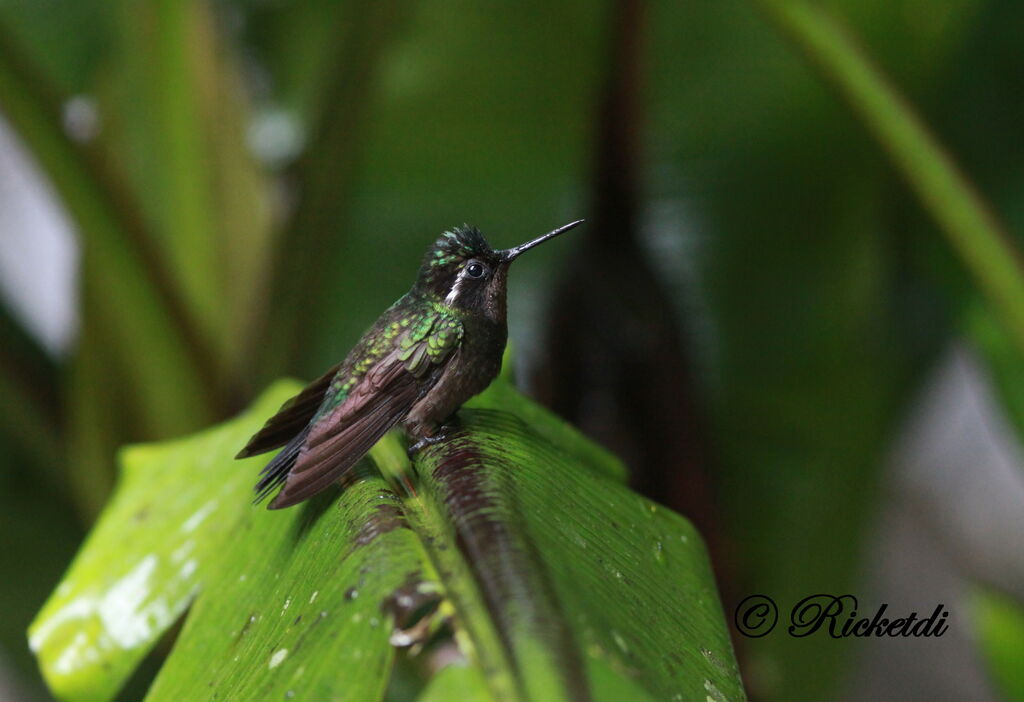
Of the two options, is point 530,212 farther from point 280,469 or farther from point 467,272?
point 280,469

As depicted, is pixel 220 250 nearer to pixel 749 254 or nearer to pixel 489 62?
pixel 489 62

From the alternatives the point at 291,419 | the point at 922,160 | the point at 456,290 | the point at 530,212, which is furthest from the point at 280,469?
the point at 530,212

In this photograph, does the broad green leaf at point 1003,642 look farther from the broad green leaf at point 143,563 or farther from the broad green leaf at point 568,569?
the broad green leaf at point 143,563

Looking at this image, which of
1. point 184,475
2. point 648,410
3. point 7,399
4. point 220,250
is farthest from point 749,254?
point 7,399

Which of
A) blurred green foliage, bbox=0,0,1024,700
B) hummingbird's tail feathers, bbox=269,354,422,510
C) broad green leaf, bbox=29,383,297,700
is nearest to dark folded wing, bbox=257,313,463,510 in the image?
hummingbird's tail feathers, bbox=269,354,422,510

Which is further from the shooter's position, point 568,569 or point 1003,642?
point 1003,642

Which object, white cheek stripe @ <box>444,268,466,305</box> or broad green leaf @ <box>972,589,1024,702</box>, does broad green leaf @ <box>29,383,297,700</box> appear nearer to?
white cheek stripe @ <box>444,268,466,305</box>
